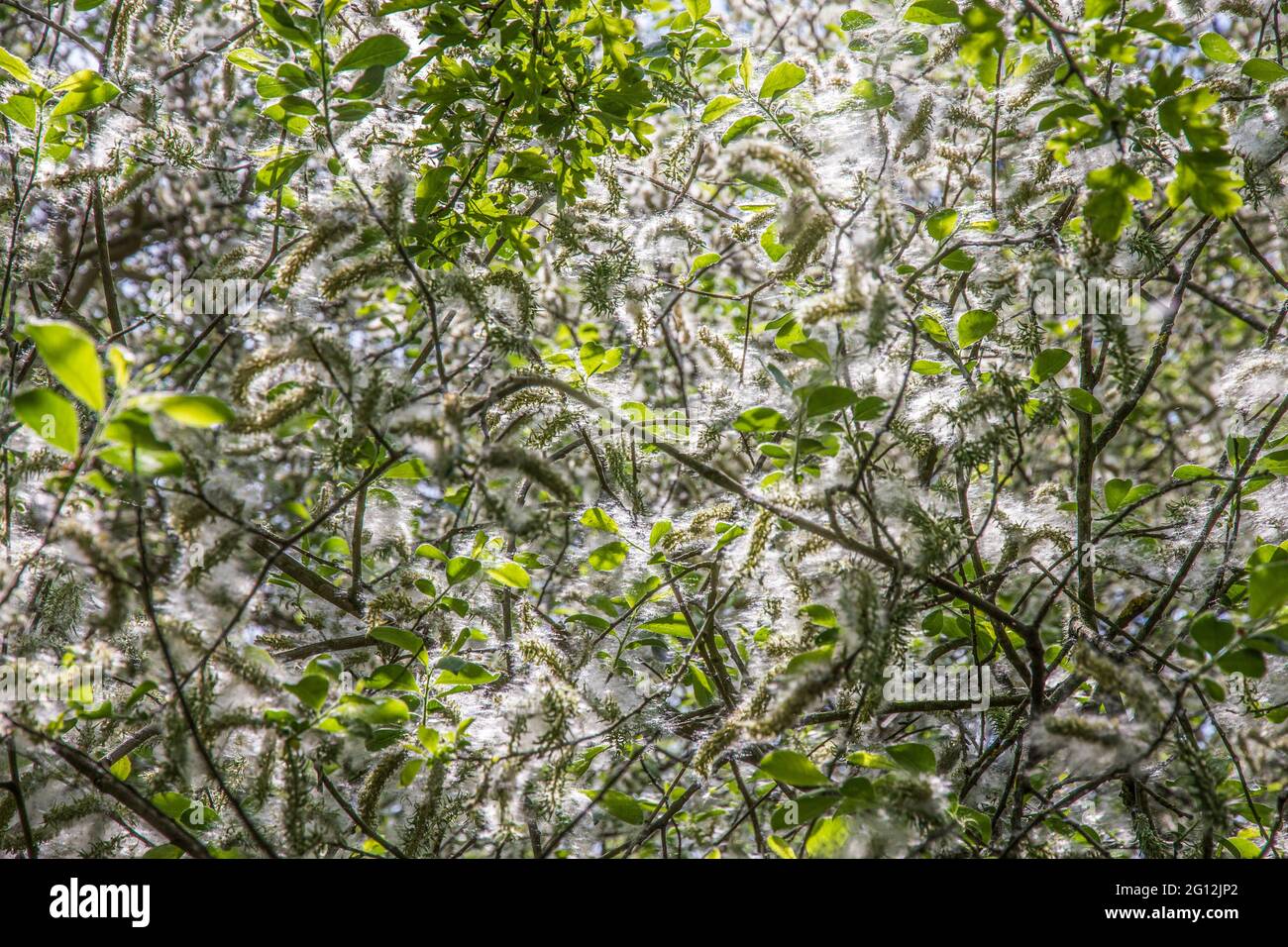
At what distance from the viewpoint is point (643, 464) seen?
295 cm

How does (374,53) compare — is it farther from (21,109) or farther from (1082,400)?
(1082,400)

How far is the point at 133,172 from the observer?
256 centimetres

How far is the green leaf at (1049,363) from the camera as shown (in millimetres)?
1774

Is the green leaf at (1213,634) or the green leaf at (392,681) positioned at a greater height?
the green leaf at (392,681)

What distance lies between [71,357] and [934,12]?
71.7 inches

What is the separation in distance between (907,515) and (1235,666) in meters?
0.58

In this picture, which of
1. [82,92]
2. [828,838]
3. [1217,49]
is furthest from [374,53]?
[1217,49]

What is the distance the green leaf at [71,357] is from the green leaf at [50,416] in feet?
0.10

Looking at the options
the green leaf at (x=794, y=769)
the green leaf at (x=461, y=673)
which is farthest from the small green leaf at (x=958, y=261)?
the green leaf at (x=461, y=673)

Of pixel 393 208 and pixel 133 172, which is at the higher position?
pixel 133 172

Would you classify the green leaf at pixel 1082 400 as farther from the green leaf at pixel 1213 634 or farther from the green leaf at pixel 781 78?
the green leaf at pixel 781 78

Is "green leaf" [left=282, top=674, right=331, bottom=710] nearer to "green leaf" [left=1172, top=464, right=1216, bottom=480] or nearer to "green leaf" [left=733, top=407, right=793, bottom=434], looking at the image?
"green leaf" [left=733, top=407, right=793, bottom=434]
